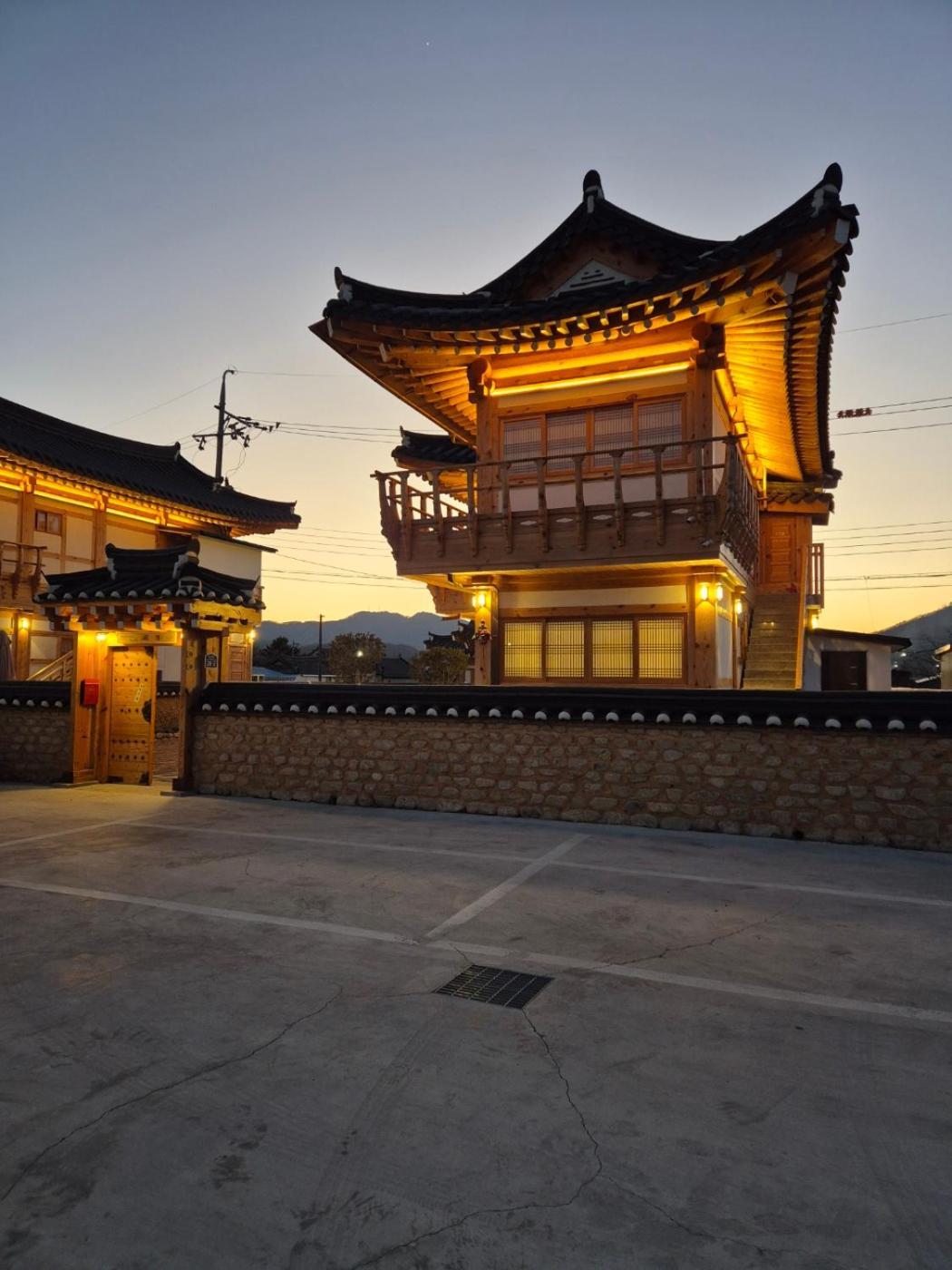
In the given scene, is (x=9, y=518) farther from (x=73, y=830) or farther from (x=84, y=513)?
(x=73, y=830)

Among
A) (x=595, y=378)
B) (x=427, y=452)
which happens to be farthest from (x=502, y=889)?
(x=427, y=452)

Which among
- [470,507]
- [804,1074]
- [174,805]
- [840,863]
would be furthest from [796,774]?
[174,805]

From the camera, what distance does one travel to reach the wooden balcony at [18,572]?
1888cm

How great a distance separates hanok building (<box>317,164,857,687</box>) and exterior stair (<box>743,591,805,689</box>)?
0.49 m

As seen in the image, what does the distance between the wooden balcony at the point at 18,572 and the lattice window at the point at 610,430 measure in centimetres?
1514

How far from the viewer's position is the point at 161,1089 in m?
3.25

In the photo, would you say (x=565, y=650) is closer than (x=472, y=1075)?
No

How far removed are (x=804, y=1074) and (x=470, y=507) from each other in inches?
406

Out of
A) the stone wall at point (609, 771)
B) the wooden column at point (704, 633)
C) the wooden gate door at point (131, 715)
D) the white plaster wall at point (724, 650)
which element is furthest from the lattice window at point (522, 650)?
the wooden gate door at point (131, 715)

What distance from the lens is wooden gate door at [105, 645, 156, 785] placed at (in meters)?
13.2

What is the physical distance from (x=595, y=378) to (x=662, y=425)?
151 centimetres

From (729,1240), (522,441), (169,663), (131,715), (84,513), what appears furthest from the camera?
(169,663)

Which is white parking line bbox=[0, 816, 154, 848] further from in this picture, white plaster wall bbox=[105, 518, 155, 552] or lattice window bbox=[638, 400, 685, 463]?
white plaster wall bbox=[105, 518, 155, 552]

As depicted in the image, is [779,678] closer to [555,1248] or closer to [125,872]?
[125,872]
